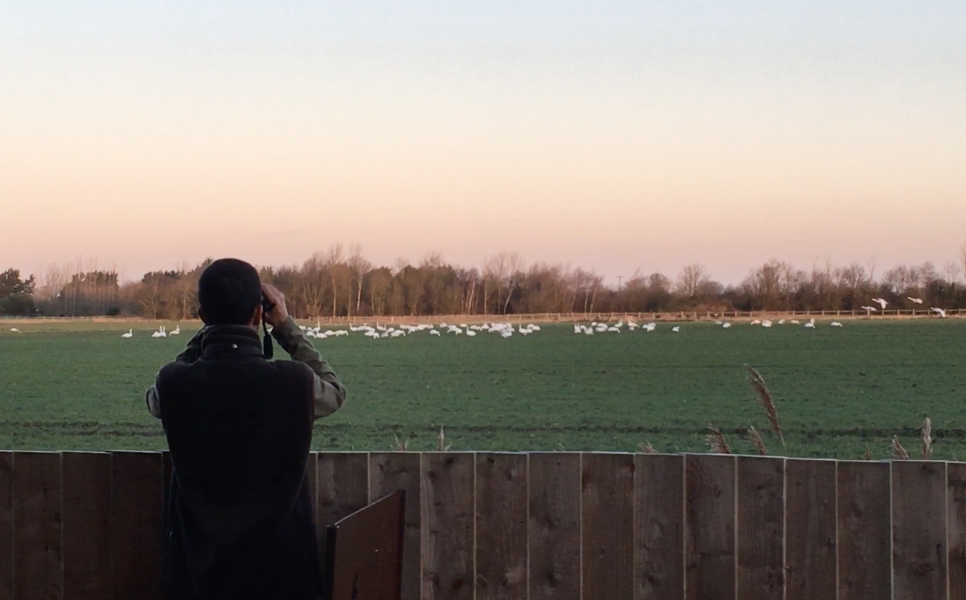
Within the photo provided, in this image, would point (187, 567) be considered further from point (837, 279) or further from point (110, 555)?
point (837, 279)

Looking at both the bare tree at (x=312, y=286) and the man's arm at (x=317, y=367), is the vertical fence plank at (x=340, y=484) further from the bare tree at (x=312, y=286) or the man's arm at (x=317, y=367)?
the bare tree at (x=312, y=286)

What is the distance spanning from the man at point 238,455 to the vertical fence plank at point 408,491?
85 centimetres

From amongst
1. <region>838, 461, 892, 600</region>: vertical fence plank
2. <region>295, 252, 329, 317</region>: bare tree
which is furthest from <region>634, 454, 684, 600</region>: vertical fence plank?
<region>295, 252, 329, 317</region>: bare tree

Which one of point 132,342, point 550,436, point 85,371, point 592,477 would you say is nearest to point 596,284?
point 132,342

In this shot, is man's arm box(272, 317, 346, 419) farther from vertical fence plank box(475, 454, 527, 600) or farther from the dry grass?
the dry grass

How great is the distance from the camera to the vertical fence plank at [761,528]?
12.4ft

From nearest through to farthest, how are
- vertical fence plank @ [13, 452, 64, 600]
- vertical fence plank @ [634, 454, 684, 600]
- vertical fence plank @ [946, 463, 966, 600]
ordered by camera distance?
1. vertical fence plank @ [946, 463, 966, 600]
2. vertical fence plank @ [634, 454, 684, 600]
3. vertical fence plank @ [13, 452, 64, 600]

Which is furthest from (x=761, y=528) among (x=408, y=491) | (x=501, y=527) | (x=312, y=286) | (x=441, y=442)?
(x=312, y=286)

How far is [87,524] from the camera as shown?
406cm

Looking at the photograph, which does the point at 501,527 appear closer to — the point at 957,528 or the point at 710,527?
the point at 710,527

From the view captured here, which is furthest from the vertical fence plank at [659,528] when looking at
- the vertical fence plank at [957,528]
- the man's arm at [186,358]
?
the man's arm at [186,358]

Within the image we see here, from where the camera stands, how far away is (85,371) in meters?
40.8

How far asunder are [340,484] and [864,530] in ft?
6.80

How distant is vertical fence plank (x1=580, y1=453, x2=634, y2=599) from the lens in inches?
153
